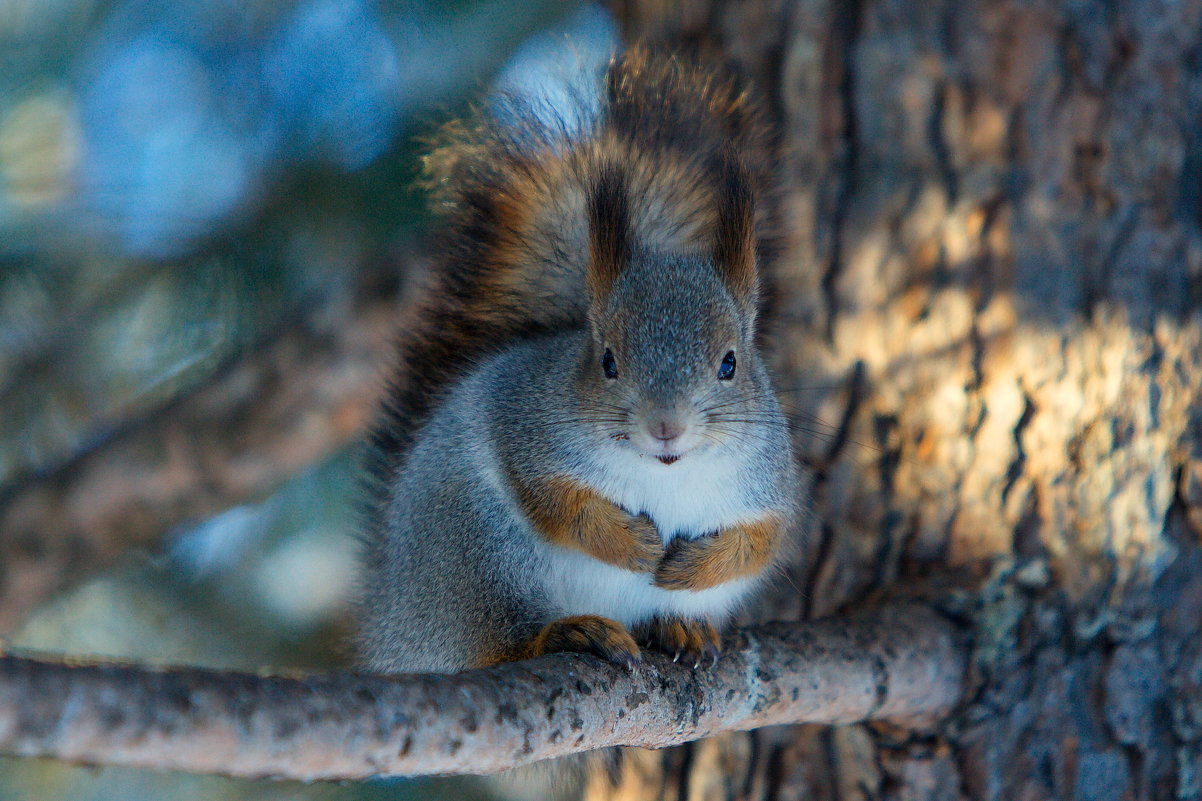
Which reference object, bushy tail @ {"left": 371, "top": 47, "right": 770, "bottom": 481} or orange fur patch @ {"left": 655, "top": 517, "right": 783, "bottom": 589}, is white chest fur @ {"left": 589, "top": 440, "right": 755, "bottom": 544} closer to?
orange fur patch @ {"left": 655, "top": 517, "right": 783, "bottom": 589}

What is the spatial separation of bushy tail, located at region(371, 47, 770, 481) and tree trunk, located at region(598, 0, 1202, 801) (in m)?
0.24

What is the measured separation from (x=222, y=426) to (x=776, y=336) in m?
1.18

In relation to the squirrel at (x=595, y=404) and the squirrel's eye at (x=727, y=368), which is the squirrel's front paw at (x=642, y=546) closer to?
the squirrel at (x=595, y=404)

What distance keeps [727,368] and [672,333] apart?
0.33 feet

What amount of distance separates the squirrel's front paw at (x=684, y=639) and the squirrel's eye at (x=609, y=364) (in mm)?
343

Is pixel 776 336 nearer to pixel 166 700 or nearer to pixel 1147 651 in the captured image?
pixel 1147 651

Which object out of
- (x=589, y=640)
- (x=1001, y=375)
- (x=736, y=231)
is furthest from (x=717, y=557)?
(x=1001, y=375)

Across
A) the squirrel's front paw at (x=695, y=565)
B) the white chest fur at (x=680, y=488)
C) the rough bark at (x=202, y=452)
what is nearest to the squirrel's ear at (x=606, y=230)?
the white chest fur at (x=680, y=488)

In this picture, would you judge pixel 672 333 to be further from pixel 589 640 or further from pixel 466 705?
pixel 466 705

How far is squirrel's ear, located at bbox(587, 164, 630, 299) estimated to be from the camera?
138cm

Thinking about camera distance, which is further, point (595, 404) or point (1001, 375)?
point (1001, 375)

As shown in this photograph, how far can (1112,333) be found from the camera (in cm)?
159

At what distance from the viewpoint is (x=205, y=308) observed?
7.16ft

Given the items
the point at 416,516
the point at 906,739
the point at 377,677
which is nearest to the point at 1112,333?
the point at 906,739
